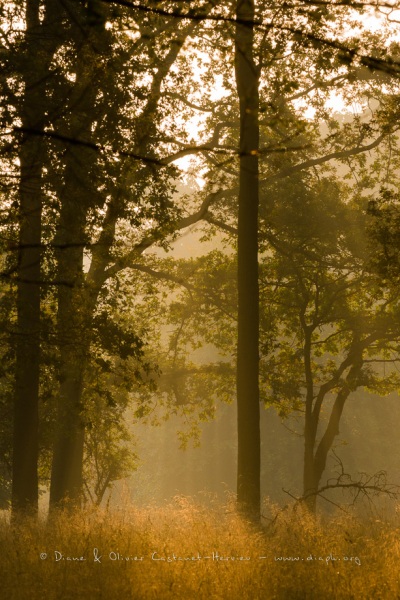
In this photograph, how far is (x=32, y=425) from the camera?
14453 millimetres

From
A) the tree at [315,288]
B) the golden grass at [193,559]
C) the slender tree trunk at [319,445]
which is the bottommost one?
the golden grass at [193,559]

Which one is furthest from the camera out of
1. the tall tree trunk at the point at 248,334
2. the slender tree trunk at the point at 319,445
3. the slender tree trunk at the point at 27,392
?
the slender tree trunk at the point at 319,445

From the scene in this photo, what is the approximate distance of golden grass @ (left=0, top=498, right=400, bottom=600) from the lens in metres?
7.77

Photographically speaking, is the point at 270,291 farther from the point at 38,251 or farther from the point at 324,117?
the point at 38,251

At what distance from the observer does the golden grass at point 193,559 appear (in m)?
7.77

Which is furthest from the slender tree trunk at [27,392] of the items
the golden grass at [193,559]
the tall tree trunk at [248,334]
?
the golden grass at [193,559]

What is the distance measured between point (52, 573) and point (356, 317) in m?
15.8

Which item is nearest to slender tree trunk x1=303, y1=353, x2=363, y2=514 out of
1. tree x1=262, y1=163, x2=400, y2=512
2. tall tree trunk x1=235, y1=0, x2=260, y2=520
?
tree x1=262, y1=163, x2=400, y2=512

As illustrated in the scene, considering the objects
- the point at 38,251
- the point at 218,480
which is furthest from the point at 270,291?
the point at 218,480

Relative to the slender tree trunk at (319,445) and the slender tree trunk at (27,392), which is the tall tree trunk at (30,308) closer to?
the slender tree trunk at (27,392)

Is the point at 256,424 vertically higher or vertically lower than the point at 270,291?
lower

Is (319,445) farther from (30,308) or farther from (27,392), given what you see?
(30,308)

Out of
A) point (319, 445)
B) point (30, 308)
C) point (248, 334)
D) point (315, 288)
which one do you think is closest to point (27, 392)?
point (30, 308)

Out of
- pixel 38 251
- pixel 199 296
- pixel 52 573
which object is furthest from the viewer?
pixel 199 296
